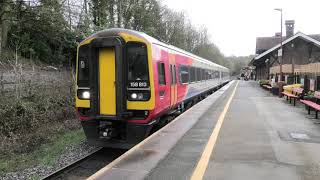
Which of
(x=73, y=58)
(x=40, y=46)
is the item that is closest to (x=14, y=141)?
(x=40, y=46)

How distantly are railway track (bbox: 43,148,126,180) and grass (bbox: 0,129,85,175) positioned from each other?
780 mm

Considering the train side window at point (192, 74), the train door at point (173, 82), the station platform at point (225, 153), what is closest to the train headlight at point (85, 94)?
the station platform at point (225, 153)

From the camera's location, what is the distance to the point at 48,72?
17.6 metres

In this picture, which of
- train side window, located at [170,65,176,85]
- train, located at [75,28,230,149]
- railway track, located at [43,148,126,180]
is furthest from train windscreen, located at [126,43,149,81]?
train side window, located at [170,65,176,85]

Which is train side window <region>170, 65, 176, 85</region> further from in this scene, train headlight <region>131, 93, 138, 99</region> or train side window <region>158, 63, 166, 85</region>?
train headlight <region>131, 93, 138, 99</region>

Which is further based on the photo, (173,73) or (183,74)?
(183,74)

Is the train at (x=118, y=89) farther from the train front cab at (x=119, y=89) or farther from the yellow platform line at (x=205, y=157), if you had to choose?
the yellow platform line at (x=205, y=157)

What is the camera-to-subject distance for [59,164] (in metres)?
8.95

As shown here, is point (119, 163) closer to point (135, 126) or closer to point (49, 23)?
point (135, 126)

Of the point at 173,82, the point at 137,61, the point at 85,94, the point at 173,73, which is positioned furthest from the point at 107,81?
the point at 173,73

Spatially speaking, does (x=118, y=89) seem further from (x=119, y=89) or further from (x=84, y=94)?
(x=84, y=94)

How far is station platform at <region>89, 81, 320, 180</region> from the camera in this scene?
539 cm

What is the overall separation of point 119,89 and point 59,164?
2357 mm

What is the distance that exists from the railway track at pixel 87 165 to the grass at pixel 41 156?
2.56 ft
